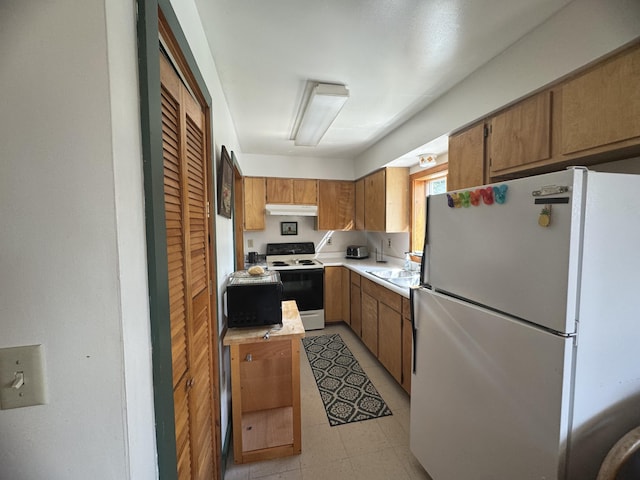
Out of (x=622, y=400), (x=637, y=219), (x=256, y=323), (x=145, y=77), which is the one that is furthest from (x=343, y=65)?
(x=622, y=400)

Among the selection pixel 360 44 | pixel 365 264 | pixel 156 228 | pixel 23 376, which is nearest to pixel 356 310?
pixel 365 264

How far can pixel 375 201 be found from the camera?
321 cm

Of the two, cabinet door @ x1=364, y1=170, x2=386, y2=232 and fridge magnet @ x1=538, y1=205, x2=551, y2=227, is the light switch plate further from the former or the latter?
cabinet door @ x1=364, y1=170, x2=386, y2=232

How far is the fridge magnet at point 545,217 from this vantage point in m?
0.84

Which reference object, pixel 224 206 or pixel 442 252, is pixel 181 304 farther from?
pixel 442 252

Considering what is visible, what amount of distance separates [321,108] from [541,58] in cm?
129

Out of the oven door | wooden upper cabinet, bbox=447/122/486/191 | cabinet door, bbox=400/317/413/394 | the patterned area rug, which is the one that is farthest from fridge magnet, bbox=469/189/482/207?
the oven door

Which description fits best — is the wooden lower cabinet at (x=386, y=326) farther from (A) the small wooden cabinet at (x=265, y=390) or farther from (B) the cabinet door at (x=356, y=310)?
(A) the small wooden cabinet at (x=265, y=390)

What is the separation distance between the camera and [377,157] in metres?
3.05

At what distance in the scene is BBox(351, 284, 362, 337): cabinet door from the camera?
3096mm

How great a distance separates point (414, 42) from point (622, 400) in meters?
1.75

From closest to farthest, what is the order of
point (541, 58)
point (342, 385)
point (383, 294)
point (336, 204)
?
point (541, 58) < point (342, 385) < point (383, 294) < point (336, 204)

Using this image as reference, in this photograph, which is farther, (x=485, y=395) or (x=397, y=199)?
(x=397, y=199)

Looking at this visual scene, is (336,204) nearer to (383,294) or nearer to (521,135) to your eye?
(383,294)
